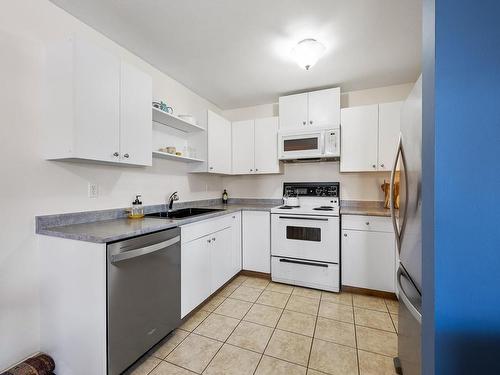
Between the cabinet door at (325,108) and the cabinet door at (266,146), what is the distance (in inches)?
19.8

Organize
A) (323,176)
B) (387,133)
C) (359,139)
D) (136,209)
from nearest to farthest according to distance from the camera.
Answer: (136,209)
(387,133)
(359,139)
(323,176)

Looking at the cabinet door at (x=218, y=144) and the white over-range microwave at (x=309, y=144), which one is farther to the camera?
the cabinet door at (x=218, y=144)

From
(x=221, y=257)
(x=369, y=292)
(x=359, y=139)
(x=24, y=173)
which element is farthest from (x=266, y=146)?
(x=24, y=173)

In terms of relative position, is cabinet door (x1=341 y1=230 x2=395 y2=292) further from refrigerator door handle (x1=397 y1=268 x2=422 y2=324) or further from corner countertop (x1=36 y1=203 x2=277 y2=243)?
corner countertop (x1=36 y1=203 x2=277 y2=243)

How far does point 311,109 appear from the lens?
2.88 m

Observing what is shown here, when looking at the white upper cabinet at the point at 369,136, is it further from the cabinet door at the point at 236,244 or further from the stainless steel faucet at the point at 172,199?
the stainless steel faucet at the point at 172,199

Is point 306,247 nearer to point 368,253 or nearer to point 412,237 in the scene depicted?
point 368,253

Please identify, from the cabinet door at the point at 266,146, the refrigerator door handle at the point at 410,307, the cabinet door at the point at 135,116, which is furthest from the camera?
the cabinet door at the point at 266,146

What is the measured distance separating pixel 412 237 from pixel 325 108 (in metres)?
2.20

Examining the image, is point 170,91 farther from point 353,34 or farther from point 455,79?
point 455,79

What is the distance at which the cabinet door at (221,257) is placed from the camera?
7.61ft

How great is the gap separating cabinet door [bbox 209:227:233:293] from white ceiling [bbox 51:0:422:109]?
6.02ft

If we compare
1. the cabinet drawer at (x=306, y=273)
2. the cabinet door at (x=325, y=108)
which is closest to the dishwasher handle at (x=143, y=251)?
the cabinet drawer at (x=306, y=273)

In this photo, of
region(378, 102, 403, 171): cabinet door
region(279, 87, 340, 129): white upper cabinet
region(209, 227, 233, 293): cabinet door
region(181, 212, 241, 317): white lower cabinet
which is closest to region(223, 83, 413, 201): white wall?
region(378, 102, 403, 171): cabinet door
